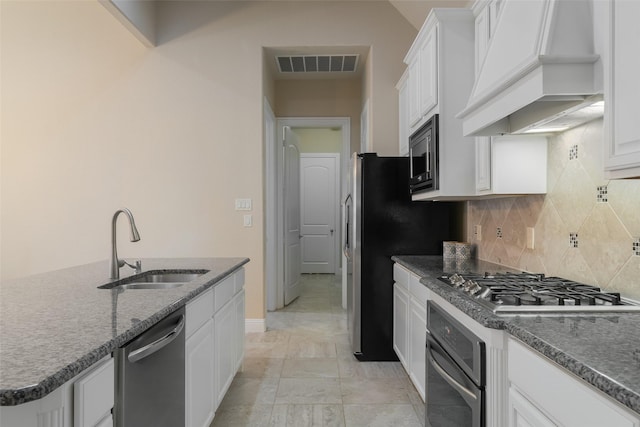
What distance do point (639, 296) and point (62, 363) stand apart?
1749 millimetres

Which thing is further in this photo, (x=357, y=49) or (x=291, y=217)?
(x=291, y=217)

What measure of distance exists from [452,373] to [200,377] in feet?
3.54

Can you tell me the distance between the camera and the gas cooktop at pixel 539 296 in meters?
1.35

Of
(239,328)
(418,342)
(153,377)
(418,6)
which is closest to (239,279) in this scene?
(239,328)

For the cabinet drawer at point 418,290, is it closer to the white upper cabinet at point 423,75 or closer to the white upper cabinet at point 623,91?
the white upper cabinet at point 423,75

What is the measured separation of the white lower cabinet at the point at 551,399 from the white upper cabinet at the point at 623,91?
0.54 m

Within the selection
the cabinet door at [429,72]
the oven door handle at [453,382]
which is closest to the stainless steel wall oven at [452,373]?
the oven door handle at [453,382]

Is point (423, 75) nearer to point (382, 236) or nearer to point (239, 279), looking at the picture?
point (382, 236)

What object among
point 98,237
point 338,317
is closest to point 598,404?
point 338,317

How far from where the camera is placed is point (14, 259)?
4.14 m

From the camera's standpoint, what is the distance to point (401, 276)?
Result: 2.87m

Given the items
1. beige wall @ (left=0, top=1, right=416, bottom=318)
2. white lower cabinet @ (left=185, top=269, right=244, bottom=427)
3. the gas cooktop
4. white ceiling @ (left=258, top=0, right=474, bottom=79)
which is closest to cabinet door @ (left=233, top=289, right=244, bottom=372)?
white lower cabinet @ (left=185, top=269, right=244, bottom=427)

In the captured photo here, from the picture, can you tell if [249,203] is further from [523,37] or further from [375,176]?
[523,37]

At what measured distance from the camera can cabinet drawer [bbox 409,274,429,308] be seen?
222cm
